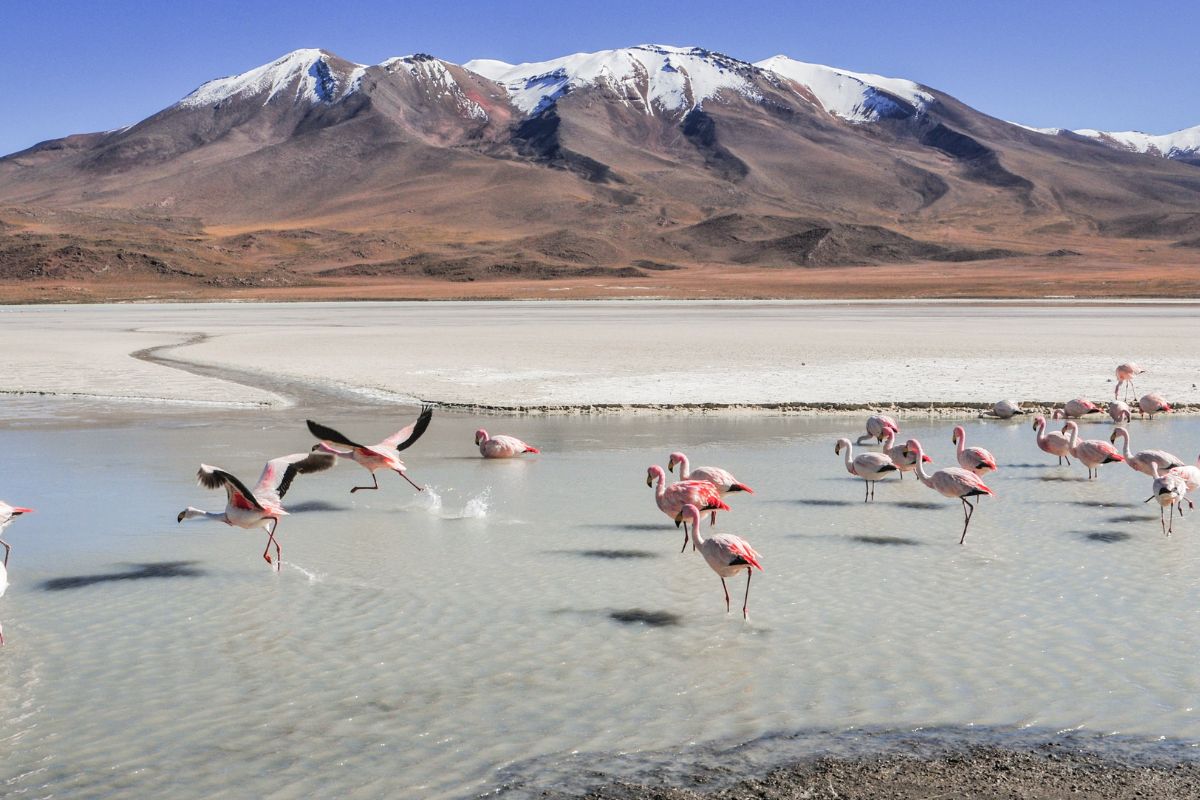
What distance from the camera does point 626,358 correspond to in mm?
24500

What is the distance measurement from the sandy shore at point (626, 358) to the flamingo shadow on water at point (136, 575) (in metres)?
9.09

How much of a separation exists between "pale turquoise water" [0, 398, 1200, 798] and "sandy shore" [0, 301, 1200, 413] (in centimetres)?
704

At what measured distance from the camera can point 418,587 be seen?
298 inches

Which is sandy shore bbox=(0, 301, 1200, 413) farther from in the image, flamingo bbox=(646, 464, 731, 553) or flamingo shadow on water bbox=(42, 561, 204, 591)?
flamingo shadow on water bbox=(42, 561, 204, 591)

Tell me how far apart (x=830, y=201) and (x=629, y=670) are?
178 meters

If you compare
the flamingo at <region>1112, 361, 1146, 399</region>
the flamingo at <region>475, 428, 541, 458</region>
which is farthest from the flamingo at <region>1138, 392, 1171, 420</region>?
the flamingo at <region>475, 428, 541, 458</region>

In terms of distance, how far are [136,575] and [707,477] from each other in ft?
14.4

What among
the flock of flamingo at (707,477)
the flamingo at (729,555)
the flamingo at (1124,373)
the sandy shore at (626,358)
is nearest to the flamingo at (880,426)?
the flock of flamingo at (707,477)

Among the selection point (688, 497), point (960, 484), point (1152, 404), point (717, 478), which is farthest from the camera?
point (1152, 404)

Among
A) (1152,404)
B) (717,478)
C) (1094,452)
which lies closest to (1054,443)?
(1094,452)

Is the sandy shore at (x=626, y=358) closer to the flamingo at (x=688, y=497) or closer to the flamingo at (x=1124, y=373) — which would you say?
the flamingo at (x=1124, y=373)

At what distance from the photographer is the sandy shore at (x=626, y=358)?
18.5 m

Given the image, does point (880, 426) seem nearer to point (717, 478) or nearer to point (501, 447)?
point (717, 478)

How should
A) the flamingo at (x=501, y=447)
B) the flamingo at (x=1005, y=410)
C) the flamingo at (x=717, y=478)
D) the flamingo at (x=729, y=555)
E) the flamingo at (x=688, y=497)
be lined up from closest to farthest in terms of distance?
the flamingo at (x=729, y=555)
the flamingo at (x=688, y=497)
the flamingo at (x=717, y=478)
the flamingo at (x=501, y=447)
the flamingo at (x=1005, y=410)
